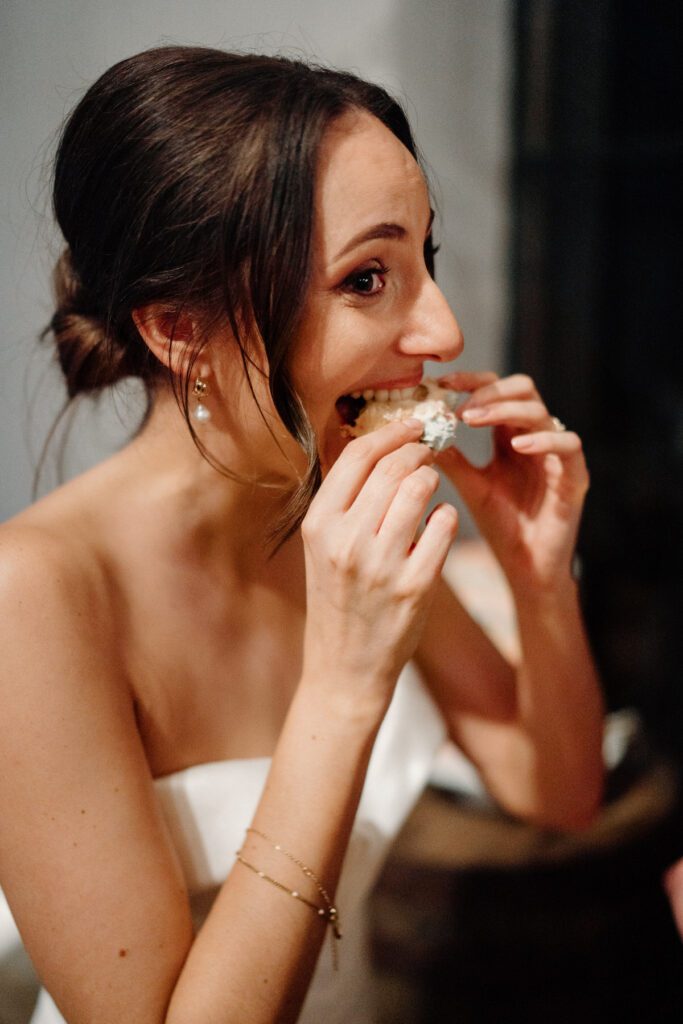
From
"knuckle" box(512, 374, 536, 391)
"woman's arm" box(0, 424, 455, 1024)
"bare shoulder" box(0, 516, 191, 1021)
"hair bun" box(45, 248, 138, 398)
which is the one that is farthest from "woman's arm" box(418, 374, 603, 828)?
"bare shoulder" box(0, 516, 191, 1021)

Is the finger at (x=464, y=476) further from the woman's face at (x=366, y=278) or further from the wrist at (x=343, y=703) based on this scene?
the wrist at (x=343, y=703)

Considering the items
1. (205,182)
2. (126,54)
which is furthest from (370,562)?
(126,54)

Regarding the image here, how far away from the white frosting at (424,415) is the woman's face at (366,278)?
3 cm

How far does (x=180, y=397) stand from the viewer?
2.65ft

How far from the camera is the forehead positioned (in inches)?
27.5

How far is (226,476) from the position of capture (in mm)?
887

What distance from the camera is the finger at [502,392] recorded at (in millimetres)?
897

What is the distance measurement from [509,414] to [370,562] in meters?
0.28

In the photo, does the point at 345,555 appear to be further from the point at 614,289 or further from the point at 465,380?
the point at 614,289

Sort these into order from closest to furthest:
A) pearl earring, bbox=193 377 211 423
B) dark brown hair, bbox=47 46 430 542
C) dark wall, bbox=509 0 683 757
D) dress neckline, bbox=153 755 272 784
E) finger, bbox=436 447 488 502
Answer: dark brown hair, bbox=47 46 430 542 < pearl earring, bbox=193 377 211 423 < dress neckline, bbox=153 755 272 784 < finger, bbox=436 447 488 502 < dark wall, bbox=509 0 683 757

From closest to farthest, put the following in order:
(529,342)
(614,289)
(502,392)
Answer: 1. (502,392)
2. (529,342)
3. (614,289)

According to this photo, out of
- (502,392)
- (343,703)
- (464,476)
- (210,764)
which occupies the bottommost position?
(210,764)

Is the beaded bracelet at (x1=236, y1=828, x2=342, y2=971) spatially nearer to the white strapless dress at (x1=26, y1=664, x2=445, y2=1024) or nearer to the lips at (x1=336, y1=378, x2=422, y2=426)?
the white strapless dress at (x1=26, y1=664, x2=445, y2=1024)

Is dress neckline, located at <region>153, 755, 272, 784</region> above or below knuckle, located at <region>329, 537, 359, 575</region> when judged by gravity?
below
